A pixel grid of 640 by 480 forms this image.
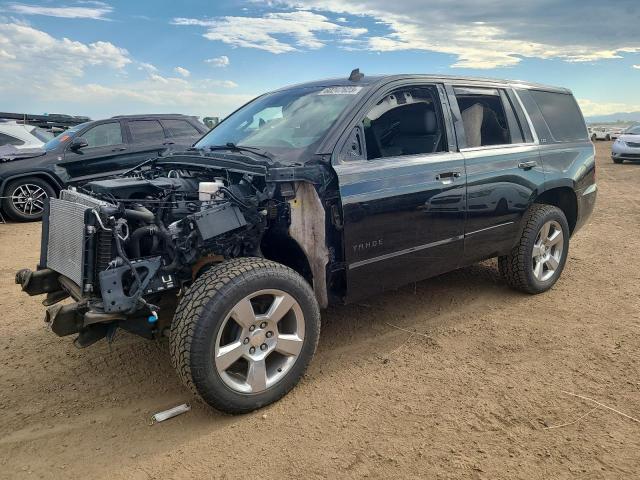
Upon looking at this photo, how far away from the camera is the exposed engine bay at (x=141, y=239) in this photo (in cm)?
284

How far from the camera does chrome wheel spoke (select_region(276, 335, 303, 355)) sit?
3.12 metres

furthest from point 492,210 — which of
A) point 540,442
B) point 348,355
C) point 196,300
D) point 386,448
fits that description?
point 196,300

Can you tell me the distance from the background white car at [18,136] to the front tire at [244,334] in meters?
8.33

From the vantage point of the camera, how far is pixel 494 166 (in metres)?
4.26

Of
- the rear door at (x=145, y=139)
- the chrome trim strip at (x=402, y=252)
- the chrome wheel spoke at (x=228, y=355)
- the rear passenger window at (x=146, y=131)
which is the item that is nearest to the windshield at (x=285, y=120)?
the chrome trim strip at (x=402, y=252)

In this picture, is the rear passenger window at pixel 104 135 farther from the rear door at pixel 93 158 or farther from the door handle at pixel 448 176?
the door handle at pixel 448 176

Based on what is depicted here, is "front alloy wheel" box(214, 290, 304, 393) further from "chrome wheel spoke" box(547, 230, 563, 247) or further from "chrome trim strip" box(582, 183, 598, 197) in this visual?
"chrome trim strip" box(582, 183, 598, 197)

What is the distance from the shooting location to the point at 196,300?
2832 millimetres

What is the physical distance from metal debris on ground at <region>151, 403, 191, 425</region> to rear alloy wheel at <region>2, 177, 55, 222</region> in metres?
6.98

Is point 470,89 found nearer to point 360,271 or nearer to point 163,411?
point 360,271

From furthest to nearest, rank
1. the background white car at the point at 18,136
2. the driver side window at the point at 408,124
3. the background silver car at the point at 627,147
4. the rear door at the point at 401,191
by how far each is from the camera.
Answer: the background silver car at the point at 627,147 → the background white car at the point at 18,136 → the driver side window at the point at 408,124 → the rear door at the point at 401,191

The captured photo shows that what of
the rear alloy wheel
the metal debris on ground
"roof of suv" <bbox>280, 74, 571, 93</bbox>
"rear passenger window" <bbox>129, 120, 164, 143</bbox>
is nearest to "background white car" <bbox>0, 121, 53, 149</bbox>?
the rear alloy wheel

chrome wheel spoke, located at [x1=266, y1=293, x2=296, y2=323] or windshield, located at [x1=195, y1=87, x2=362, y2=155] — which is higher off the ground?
windshield, located at [x1=195, y1=87, x2=362, y2=155]

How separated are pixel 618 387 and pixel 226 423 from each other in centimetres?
252
